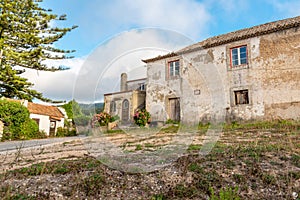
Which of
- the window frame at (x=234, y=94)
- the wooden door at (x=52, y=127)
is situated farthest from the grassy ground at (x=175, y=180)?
the wooden door at (x=52, y=127)

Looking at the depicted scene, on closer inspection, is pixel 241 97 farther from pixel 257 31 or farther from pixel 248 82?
pixel 257 31

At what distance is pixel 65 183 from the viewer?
2.94 m

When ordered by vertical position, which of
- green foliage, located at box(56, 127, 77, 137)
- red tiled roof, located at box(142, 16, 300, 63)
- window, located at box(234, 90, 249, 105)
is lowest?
green foliage, located at box(56, 127, 77, 137)

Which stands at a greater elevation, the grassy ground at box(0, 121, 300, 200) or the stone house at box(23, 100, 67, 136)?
the stone house at box(23, 100, 67, 136)

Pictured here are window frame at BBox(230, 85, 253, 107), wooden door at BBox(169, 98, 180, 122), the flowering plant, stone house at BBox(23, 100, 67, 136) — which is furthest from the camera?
stone house at BBox(23, 100, 67, 136)

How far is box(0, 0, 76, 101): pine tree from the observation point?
1516 cm

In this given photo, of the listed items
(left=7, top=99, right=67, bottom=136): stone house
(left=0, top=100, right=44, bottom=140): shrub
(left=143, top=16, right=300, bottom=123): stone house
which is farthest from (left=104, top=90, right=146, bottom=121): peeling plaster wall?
(left=7, top=99, right=67, bottom=136): stone house

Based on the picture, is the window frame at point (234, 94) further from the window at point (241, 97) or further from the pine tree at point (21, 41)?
the pine tree at point (21, 41)

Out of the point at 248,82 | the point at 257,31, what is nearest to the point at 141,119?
the point at 248,82

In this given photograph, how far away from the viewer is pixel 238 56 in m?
12.4

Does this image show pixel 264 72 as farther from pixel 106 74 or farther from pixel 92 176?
pixel 92 176

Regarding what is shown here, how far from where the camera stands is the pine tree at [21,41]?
15.2 m

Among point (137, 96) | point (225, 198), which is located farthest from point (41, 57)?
point (225, 198)

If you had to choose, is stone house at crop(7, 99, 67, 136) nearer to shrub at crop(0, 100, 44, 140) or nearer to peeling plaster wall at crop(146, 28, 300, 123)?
shrub at crop(0, 100, 44, 140)
